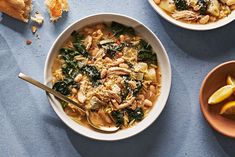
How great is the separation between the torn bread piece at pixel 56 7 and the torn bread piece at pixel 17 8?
106 millimetres

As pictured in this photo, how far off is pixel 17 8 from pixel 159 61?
78cm

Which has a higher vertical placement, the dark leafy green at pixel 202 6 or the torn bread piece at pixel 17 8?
the dark leafy green at pixel 202 6

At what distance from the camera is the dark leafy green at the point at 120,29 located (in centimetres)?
278

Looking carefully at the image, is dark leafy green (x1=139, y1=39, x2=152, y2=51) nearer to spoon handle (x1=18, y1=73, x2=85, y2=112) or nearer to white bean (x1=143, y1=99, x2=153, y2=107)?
white bean (x1=143, y1=99, x2=153, y2=107)

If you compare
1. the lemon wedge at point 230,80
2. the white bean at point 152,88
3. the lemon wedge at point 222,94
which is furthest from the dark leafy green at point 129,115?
the lemon wedge at point 230,80

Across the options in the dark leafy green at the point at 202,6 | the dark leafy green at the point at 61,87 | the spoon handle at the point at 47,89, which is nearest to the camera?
the spoon handle at the point at 47,89

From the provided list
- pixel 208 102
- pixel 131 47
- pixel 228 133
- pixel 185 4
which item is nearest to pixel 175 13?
pixel 185 4

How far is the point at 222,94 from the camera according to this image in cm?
275

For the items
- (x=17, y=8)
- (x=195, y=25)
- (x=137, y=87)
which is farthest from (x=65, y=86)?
(x=195, y=25)

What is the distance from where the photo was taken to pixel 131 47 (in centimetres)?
279

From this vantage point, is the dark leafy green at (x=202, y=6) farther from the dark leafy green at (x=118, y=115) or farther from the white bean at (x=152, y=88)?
the dark leafy green at (x=118, y=115)

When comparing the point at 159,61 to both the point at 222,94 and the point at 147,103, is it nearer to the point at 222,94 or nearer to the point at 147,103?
the point at 147,103

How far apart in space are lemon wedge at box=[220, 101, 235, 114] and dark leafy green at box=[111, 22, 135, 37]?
0.61m

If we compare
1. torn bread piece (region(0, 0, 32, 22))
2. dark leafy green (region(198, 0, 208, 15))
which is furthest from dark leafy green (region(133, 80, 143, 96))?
torn bread piece (region(0, 0, 32, 22))
